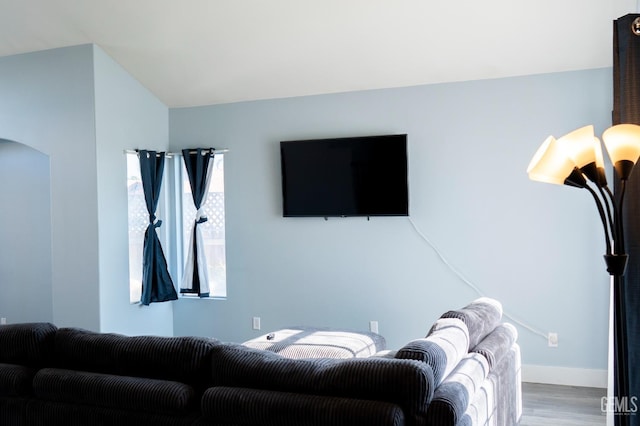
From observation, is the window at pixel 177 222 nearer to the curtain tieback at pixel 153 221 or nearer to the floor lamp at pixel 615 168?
the curtain tieback at pixel 153 221

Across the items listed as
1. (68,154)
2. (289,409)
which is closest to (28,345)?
(289,409)

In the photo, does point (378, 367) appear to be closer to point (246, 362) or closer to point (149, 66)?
point (246, 362)

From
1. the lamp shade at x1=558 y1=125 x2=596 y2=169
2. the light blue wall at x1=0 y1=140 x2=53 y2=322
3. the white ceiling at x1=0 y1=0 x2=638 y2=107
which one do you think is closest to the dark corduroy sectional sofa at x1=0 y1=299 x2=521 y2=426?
the lamp shade at x1=558 y1=125 x2=596 y2=169

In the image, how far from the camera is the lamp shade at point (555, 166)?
2398mm

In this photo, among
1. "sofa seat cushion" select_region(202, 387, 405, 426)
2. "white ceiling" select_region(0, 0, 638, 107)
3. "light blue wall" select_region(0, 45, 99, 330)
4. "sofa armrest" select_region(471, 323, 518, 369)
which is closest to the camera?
"sofa seat cushion" select_region(202, 387, 405, 426)

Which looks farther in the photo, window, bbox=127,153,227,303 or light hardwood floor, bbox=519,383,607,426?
window, bbox=127,153,227,303

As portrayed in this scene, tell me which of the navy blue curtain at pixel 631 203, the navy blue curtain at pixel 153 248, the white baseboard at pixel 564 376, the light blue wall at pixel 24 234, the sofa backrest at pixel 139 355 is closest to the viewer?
the sofa backrest at pixel 139 355

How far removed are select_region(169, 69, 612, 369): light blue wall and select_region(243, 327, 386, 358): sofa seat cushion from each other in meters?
0.80

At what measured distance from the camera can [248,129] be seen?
232 inches

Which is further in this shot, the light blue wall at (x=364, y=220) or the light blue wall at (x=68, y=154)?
the light blue wall at (x=68, y=154)

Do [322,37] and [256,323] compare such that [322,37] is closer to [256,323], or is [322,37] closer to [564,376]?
[256,323]

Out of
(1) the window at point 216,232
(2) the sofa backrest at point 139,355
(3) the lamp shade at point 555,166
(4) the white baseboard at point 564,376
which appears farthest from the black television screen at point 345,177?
(2) the sofa backrest at point 139,355

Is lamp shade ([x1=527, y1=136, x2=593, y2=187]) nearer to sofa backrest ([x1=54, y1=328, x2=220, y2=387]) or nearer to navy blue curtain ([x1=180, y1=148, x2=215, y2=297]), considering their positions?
sofa backrest ([x1=54, y1=328, x2=220, y2=387])

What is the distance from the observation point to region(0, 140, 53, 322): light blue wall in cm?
634
